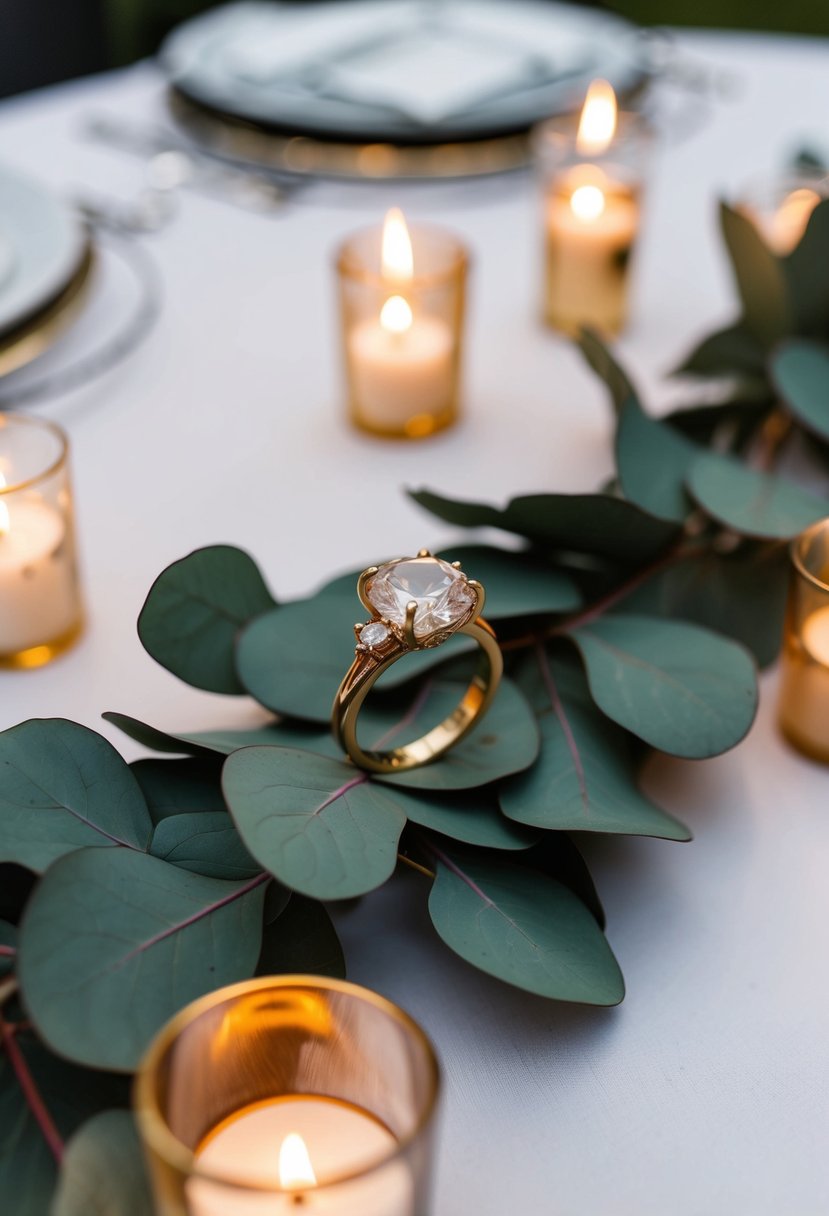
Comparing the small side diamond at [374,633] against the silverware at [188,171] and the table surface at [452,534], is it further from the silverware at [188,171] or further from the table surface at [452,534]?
the silverware at [188,171]

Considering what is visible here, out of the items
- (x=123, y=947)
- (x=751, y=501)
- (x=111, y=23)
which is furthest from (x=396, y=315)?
(x=111, y=23)

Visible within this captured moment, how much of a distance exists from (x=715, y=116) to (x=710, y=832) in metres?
0.91

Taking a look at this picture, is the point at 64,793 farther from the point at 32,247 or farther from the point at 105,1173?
the point at 32,247

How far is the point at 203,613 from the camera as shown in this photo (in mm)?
456

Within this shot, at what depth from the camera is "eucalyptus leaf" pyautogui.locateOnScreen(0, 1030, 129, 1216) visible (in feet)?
1.00

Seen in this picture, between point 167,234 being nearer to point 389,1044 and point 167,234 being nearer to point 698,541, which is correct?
point 698,541

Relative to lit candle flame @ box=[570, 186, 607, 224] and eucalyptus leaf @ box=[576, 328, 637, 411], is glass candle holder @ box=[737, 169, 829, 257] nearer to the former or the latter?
lit candle flame @ box=[570, 186, 607, 224]

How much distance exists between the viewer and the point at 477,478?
2.28ft

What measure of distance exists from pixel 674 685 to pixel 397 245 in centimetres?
40

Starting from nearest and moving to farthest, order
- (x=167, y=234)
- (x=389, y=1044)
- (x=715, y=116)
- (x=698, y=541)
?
(x=389, y=1044), (x=698, y=541), (x=167, y=234), (x=715, y=116)

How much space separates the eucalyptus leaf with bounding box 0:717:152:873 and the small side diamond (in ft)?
0.29

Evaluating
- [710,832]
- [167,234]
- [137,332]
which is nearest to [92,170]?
[167,234]

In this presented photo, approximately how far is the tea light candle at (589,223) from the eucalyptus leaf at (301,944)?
558 mm

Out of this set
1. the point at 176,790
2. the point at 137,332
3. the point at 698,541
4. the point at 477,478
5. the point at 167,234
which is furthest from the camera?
the point at 167,234
